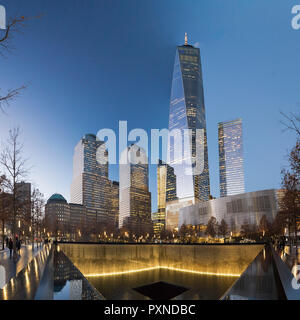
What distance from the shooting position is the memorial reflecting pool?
3638 cm

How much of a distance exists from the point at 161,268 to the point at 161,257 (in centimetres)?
202

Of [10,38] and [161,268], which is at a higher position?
[10,38]

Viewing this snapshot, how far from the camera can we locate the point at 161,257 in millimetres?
49938

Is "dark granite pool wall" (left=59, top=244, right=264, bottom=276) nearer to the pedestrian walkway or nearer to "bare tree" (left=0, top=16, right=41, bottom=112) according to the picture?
the pedestrian walkway

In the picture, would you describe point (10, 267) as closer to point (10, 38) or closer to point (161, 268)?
point (10, 38)

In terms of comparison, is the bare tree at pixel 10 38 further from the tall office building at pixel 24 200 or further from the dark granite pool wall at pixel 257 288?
the tall office building at pixel 24 200

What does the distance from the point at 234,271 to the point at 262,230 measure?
3185 inches

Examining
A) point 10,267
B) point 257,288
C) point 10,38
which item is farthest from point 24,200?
point 257,288

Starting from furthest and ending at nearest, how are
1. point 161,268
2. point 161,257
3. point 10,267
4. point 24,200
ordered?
point 161,257
point 161,268
point 24,200
point 10,267

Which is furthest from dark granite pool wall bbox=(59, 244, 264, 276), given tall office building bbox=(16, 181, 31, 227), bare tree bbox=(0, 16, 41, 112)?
bare tree bbox=(0, 16, 41, 112)

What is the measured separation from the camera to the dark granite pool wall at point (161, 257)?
3700 centimetres

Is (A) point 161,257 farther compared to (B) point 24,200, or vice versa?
(A) point 161,257
